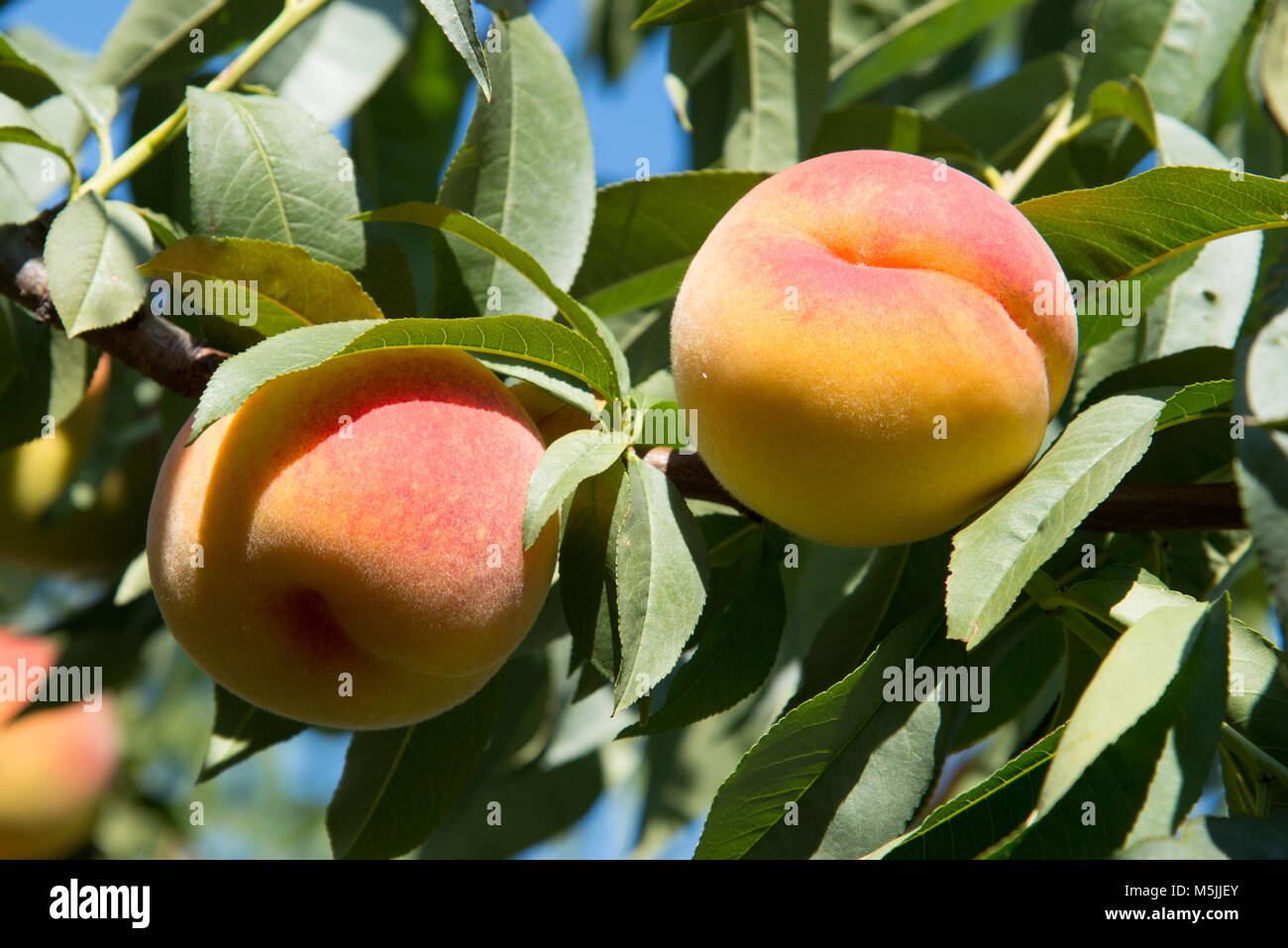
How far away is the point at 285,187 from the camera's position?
1277 mm

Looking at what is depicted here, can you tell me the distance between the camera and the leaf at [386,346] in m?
0.89

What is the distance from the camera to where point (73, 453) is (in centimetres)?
206

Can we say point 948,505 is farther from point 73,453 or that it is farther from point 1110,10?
point 73,453

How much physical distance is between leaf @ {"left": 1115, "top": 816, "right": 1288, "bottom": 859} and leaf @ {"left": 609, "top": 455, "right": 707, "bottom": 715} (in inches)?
15.3

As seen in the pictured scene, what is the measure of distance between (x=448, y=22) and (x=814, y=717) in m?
0.72

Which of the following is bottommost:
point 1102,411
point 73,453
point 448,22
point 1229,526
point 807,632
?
point 807,632

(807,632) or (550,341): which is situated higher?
(550,341)

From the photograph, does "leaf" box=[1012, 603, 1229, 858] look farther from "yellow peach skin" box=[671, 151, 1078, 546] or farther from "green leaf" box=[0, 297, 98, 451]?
"green leaf" box=[0, 297, 98, 451]

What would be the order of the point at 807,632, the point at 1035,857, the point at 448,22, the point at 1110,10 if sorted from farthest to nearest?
the point at 807,632, the point at 1110,10, the point at 448,22, the point at 1035,857

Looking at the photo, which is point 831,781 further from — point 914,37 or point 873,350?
point 914,37

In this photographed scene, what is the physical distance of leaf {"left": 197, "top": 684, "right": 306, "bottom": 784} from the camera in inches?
55.1

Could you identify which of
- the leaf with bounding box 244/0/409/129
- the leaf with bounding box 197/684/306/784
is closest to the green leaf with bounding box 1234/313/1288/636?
the leaf with bounding box 197/684/306/784

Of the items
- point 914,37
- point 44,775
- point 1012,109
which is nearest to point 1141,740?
point 1012,109
